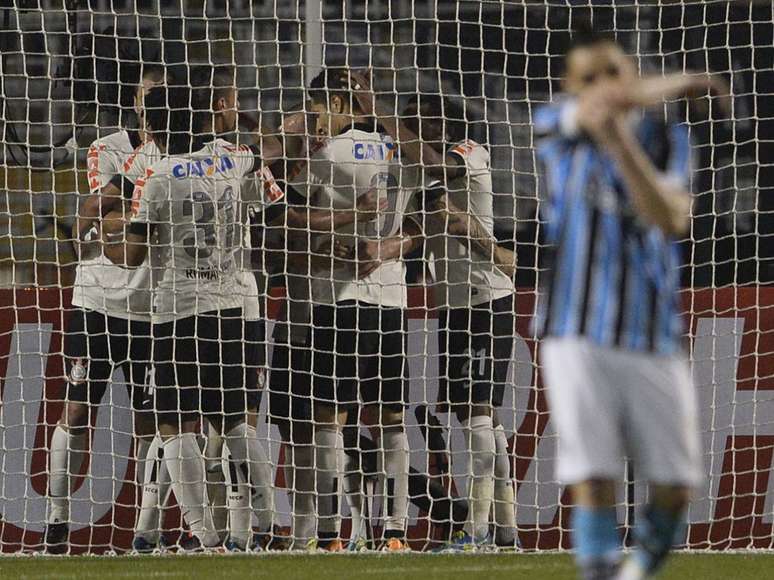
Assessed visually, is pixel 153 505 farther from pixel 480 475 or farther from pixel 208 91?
pixel 208 91

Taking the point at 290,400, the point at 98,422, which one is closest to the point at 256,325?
the point at 290,400

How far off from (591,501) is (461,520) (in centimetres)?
398

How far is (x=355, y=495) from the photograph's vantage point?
24.6 ft

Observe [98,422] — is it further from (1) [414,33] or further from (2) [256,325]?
(1) [414,33]

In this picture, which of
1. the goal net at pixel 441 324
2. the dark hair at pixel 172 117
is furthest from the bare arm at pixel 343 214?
the dark hair at pixel 172 117

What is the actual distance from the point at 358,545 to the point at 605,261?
12.9 ft

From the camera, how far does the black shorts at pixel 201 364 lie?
7.37 m

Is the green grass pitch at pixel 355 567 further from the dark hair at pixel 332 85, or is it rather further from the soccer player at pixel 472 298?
the dark hair at pixel 332 85

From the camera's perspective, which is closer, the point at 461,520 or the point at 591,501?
the point at 591,501

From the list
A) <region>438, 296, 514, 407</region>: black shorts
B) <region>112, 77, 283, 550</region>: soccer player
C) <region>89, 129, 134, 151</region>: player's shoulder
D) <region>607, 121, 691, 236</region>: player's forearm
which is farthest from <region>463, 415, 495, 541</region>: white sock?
<region>607, 121, 691, 236</region>: player's forearm

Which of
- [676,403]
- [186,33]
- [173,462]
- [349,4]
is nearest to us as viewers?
[676,403]

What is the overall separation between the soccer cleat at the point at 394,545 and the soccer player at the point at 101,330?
3.84ft

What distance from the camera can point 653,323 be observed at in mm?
3598

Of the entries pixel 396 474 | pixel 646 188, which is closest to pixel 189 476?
pixel 396 474
